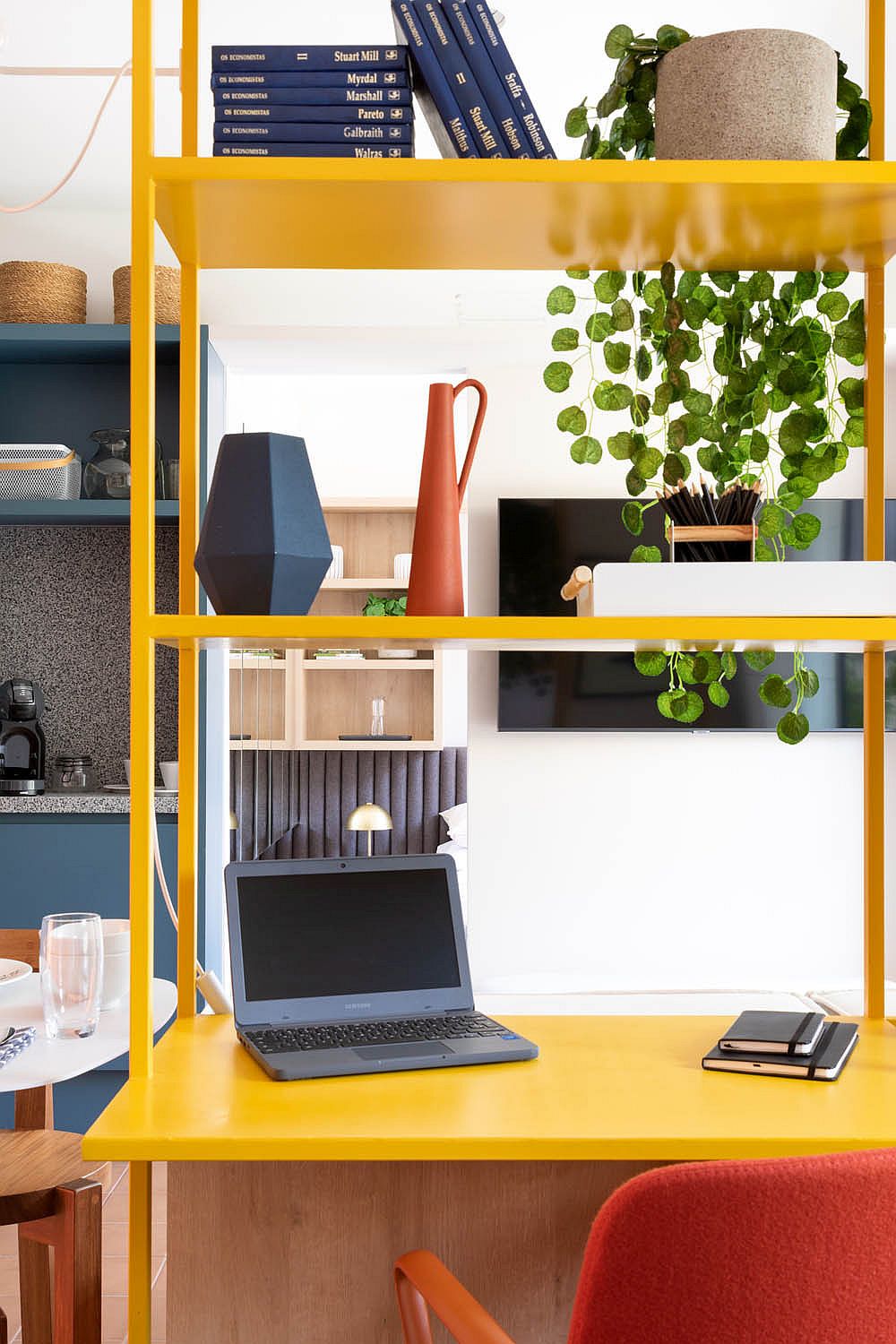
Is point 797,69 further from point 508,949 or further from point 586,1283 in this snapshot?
point 508,949

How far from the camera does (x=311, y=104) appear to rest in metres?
1.38

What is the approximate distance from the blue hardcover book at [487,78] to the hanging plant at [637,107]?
11cm

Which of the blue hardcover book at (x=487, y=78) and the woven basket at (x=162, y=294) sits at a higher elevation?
the woven basket at (x=162, y=294)

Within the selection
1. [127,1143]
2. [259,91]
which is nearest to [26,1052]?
[127,1143]

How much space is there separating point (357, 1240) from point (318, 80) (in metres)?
1.36

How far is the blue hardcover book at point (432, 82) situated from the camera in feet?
4.54

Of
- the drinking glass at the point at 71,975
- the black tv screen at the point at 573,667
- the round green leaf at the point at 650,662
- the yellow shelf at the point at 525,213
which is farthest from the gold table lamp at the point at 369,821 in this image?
the yellow shelf at the point at 525,213

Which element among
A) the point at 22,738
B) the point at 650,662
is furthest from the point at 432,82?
the point at 22,738

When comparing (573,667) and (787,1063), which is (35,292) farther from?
(787,1063)

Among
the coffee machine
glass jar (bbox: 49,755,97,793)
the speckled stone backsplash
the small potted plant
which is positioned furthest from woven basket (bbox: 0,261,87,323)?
the small potted plant

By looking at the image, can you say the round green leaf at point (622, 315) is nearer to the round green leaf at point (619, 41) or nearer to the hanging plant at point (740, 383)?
the hanging plant at point (740, 383)

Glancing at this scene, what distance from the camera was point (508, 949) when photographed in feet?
13.8

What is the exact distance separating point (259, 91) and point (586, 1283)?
126cm

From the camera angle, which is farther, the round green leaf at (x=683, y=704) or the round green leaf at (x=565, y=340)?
the round green leaf at (x=683, y=704)
